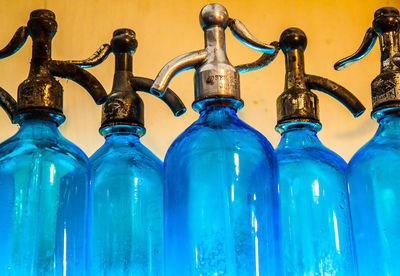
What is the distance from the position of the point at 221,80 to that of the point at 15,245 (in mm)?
231

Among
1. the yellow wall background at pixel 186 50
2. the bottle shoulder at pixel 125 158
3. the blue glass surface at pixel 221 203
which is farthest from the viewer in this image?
the yellow wall background at pixel 186 50

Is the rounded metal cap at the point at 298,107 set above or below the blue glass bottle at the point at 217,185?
above

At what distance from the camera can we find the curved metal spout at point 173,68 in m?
0.46

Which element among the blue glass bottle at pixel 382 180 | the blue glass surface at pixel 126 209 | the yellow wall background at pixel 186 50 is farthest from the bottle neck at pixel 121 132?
the blue glass bottle at pixel 382 180

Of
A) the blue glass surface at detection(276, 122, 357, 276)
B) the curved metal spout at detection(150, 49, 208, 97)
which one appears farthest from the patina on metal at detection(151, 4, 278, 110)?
the blue glass surface at detection(276, 122, 357, 276)

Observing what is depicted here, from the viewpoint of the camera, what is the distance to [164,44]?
74cm

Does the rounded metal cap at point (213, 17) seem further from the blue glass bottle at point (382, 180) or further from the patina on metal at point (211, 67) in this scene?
the blue glass bottle at point (382, 180)

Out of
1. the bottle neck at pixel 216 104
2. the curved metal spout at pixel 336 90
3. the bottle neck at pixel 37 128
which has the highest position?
the curved metal spout at pixel 336 90

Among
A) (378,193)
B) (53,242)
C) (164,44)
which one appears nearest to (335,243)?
(378,193)

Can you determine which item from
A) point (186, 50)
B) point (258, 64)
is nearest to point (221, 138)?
point (258, 64)

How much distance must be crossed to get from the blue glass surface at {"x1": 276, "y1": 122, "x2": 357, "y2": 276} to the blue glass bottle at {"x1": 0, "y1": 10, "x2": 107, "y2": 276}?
20 centimetres

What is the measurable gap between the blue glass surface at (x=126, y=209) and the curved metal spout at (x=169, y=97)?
1.6 inches

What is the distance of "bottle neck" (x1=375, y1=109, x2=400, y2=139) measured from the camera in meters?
0.54

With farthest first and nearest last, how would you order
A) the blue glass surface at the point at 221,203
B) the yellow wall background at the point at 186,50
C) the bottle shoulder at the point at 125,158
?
the yellow wall background at the point at 186,50 < the bottle shoulder at the point at 125,158 < the blue glass surface at the point at 221,203
